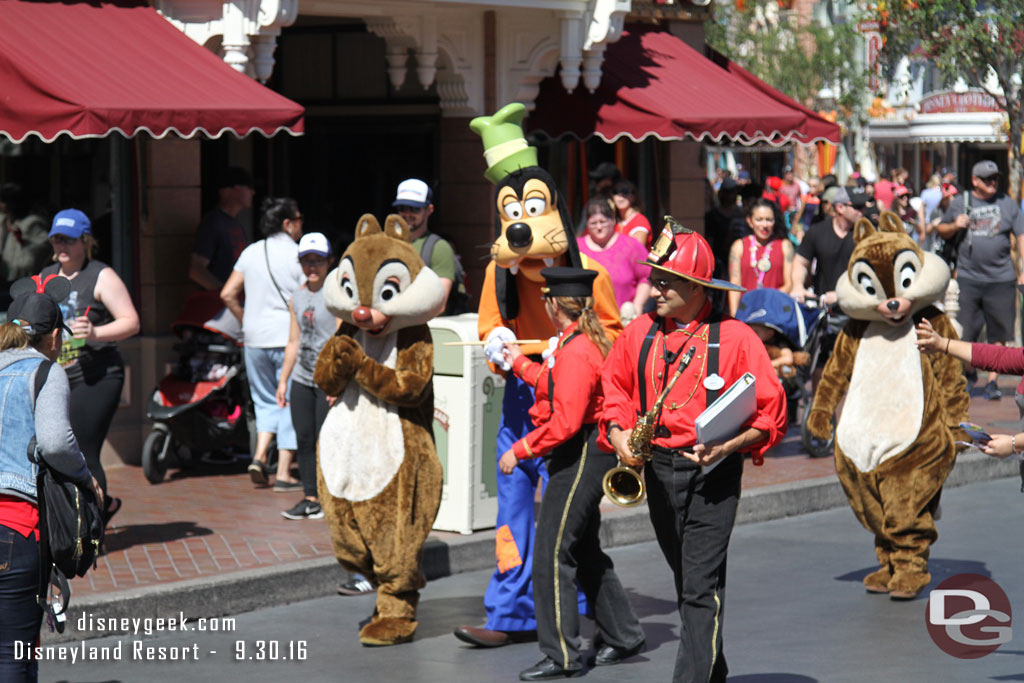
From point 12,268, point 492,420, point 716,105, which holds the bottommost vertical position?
point 492,420

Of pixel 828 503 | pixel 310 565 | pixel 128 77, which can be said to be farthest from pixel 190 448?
pixel 828 503

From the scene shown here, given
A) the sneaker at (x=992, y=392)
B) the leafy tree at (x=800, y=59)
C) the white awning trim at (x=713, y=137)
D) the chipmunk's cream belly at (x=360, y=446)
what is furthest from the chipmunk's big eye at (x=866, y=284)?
the leafy tree at (x=800, y=59)

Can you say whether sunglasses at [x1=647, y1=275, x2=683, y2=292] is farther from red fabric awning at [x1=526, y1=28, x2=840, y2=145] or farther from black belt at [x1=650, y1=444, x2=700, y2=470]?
red fabric awning at [x1=526, y1=28, x2=840, y2=145]

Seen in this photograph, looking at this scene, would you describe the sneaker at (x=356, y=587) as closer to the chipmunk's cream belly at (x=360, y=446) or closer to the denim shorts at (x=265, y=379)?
the chipmunk's cream belly at (x=360, y=446)

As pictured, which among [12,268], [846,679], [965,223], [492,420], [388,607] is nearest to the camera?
[846,679]

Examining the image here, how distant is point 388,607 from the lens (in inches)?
294

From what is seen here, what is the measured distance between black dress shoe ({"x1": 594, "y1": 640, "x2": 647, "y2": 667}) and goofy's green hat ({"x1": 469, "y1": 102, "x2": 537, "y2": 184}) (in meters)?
2.20

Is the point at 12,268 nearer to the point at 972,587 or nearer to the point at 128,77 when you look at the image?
the point at 128,77

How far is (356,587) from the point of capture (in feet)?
27.8

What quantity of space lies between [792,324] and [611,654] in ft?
18.0

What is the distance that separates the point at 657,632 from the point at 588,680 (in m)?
0.96

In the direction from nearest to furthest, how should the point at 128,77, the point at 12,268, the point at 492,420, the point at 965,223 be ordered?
1. the point at 492,420
2. the point at 128,77
3. the point at 12,268
4. the point at 965,223

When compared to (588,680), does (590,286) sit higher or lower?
higher

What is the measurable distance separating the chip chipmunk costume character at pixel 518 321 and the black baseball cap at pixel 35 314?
80.4 inches
